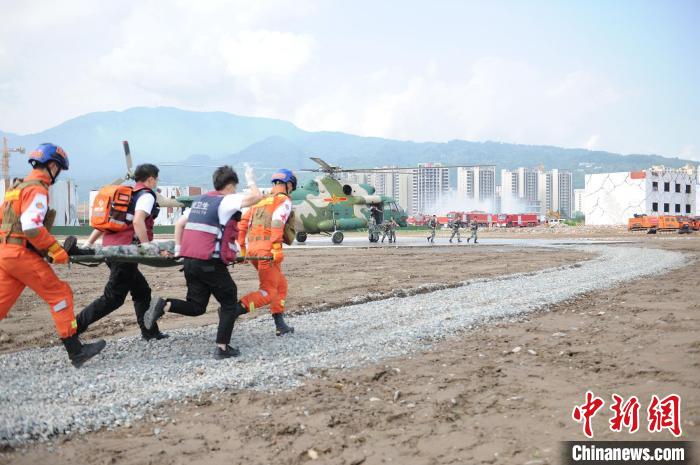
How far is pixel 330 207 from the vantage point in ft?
102

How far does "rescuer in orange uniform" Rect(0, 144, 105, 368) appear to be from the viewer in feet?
17.8

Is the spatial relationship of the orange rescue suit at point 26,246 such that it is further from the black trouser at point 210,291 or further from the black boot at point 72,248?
the black trouser at point 210,291

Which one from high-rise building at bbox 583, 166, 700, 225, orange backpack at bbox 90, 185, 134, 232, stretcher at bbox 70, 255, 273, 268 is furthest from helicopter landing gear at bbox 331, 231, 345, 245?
high-rise building at bbox 583, 166, 700, 225

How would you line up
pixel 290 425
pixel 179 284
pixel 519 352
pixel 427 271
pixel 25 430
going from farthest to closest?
1. pixel 427 271
2. pixel 179 284
3. pixel 519 352
4. pixel 290 425
5. pixel 25 430

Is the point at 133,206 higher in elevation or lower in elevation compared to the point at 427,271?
higher

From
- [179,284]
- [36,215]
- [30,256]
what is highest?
[36,215]

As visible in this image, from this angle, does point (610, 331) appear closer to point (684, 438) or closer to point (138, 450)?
point (684, 438)

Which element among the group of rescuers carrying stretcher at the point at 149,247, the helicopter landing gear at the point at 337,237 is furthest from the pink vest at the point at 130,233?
the helicopter landing gear at the point at 337,237

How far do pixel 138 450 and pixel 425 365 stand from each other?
3.00m

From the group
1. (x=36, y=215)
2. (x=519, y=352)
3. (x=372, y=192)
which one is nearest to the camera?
(x=36, y=215)

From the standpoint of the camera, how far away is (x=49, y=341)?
7.60 meters

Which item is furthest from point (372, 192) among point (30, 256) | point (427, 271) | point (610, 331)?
point (30, 256)

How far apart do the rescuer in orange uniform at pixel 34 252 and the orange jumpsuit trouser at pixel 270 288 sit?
79.8 inches

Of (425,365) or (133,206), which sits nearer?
(425,365)
